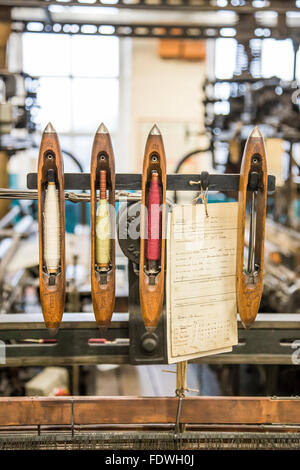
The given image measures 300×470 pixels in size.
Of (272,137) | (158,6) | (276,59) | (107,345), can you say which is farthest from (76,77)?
(107,345)

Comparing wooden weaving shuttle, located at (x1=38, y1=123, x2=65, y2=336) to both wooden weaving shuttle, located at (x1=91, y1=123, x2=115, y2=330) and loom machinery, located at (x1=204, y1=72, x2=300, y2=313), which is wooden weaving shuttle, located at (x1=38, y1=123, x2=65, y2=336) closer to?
wooden weaving shuttle, located at (x1=91, y1=123, x2=115, y2=330)

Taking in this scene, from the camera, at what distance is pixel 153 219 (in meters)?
0.76

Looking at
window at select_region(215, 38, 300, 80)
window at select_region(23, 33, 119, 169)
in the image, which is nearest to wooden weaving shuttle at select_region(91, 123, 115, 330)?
window at select_region(215, 38, 300, 80)

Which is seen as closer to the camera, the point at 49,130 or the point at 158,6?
the point at 49,130

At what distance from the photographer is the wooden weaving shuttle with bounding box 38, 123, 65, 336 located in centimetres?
75

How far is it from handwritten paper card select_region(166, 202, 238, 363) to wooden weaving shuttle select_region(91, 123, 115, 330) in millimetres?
101

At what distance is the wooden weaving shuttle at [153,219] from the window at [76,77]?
7.19 m

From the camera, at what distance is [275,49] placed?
4.67m

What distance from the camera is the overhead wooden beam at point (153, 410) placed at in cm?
88

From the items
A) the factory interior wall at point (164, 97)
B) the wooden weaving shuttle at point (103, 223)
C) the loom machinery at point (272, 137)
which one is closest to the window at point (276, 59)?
the loom machinery at point (272, 137)

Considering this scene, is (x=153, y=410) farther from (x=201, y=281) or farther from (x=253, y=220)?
(x=253, y=220)

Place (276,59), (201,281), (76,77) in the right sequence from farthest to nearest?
(76,77)
(276,59)
(201,281)

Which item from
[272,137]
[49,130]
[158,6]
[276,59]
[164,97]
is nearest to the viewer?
[49,130]

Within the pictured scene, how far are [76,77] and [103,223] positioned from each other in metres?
7.55
